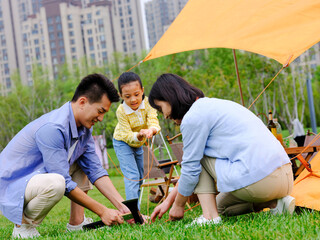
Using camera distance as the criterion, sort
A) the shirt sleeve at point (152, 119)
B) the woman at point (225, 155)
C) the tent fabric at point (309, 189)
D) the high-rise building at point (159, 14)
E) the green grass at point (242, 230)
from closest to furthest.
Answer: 1. the green grass at point (242, 230)
2. the woman at point (225, 155)
3. the tent fabric at point (309, 189)
4. the shirt sleeve at point (152, 119)
5. the high-rise building at point (159, 14)

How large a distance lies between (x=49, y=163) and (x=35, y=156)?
0.52 ft

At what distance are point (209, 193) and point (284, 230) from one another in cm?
54

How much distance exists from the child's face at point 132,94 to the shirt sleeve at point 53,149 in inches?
56.1

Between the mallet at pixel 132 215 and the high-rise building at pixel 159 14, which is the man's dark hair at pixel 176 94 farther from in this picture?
the high-rise building at pixel 159 14

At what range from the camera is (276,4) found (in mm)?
4254

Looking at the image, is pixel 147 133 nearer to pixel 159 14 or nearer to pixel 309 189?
pixel 309 189

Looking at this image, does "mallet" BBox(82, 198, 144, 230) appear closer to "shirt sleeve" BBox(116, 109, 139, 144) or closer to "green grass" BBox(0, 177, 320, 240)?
"green grass" BBox(0, 177, 320, 240)

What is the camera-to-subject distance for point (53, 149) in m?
2.84

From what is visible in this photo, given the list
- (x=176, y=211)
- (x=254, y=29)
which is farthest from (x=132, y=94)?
(x=176, y=211)

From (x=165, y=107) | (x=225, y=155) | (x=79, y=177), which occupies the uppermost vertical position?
(x=165, y=107)

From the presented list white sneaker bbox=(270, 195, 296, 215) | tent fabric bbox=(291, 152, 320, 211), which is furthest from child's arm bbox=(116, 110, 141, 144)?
white sneaker bbox=(270, 195, 296, 215)

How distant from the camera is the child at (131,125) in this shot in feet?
13.9

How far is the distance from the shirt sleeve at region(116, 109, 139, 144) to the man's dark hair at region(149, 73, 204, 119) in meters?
1.51

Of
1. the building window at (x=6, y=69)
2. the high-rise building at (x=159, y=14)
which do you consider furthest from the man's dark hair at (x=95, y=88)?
the high-rise building at (x=159, y=14)
